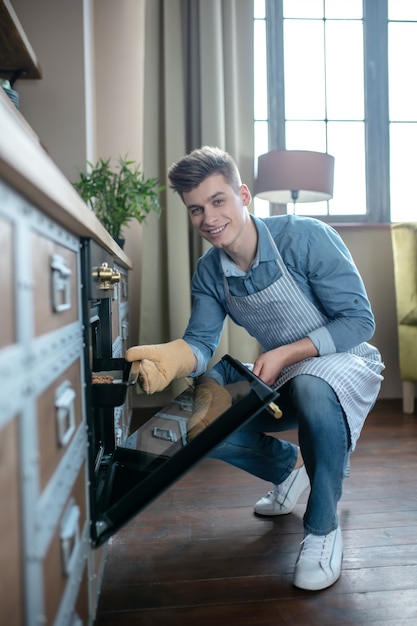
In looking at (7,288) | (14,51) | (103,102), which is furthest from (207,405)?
(103,102)

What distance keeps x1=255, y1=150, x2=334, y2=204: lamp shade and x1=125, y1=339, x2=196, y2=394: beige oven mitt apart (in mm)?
1493

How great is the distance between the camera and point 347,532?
137 cm

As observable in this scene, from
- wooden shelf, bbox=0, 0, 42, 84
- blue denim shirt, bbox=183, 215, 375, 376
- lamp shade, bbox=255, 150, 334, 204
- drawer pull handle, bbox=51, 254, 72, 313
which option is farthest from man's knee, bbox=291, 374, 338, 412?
lamp shade, bbox=255, 150, 334, 204

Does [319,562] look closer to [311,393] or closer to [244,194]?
[311,393]

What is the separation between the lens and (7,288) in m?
0.47

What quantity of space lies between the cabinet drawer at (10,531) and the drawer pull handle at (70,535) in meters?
0.15

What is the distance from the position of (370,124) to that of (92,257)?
9.03 ft

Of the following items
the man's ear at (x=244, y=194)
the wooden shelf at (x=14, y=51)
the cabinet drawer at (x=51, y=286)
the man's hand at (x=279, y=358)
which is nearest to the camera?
the cabinet drawer at (x=51, y=286)

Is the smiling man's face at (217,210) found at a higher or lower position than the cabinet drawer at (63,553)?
higher

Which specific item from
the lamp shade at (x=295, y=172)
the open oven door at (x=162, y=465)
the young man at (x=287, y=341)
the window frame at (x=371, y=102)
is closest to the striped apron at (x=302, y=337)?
the young man at (x=287, y=341)

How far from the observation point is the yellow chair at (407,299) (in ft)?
8.69

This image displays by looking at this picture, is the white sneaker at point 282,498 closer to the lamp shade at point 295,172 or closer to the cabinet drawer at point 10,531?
the cabinet drawer at point 10,531

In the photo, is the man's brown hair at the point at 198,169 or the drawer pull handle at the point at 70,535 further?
the man's brown hair at the point at 198,169

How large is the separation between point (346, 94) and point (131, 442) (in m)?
2.75
